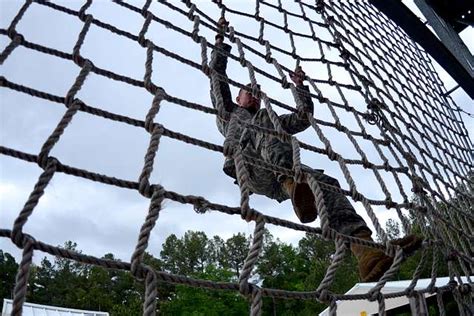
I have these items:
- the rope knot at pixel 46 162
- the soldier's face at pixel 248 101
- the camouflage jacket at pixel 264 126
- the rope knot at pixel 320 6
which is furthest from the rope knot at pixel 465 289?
the rope knot at pixel 320 6

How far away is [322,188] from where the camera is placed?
107 centimetres

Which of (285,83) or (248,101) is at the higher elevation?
(248,101)

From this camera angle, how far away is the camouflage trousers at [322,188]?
1.27m

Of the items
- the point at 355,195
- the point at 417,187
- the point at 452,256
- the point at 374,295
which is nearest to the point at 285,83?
the point at 417,187

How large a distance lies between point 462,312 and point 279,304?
1403cm

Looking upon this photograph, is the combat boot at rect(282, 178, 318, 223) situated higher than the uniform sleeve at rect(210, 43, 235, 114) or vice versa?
the uniform sleeve at rect(210, 43, 235, 114)

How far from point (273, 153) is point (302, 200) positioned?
0.22 m

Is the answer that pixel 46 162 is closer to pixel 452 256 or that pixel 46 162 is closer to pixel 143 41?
pixel 143 41

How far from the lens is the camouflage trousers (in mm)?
1269

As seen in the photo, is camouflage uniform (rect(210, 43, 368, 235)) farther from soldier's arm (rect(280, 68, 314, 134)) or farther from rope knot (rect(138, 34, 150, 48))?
rope knot (rect(138, 34, 150, 48))

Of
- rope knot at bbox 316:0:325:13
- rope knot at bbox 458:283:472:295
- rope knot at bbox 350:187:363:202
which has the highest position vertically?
rope knot at bbox 316:0:325:13

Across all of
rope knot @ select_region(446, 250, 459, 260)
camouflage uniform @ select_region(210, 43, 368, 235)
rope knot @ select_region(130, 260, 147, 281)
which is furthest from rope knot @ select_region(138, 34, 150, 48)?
rope knot @ select_region(446, 250, 459, 260)

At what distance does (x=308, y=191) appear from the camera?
133cm

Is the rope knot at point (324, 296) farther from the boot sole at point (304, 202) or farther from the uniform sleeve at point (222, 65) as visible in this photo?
the uniform sleeve at point (222, 65)
